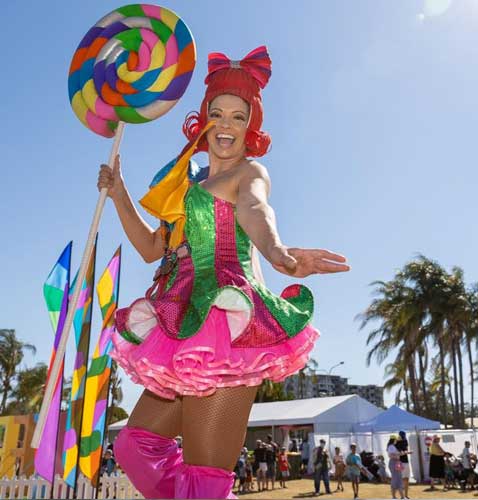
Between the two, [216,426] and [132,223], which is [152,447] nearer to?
[216,426]

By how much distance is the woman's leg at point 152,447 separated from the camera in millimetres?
1836

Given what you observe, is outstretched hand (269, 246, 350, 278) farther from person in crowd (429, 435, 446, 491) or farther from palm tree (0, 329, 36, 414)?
palm tree (0, 329, 36, 414)

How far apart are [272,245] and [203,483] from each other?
0.74m

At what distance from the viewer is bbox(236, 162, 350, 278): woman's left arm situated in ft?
5.50

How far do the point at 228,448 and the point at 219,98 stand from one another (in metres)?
1.38

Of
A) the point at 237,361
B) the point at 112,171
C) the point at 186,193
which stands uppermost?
the point at 112,171

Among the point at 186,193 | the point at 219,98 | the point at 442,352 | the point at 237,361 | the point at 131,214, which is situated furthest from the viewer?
the point at 442,352

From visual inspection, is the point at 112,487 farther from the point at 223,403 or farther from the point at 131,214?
the point at 223,403

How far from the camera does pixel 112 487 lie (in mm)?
7609

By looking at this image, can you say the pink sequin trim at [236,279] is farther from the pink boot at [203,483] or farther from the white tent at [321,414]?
the white tent at [321,414]

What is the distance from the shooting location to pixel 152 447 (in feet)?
6.26

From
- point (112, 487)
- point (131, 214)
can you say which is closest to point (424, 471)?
point (112, 487)

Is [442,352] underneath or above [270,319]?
above

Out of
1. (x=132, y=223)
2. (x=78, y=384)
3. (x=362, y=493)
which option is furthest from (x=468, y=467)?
(x=132, y=223)
